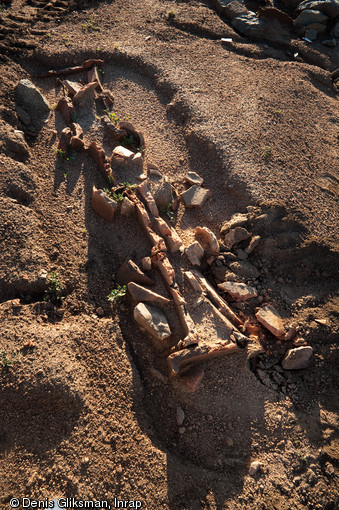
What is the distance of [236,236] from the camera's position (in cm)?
554

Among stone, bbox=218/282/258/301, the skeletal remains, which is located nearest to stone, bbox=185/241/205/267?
the skeletal remains

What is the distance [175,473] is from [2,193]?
4236mm

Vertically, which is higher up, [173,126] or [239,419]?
[173,126]

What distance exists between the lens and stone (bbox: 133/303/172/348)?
457cm

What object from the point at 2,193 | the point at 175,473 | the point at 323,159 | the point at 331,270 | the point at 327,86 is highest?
the point at 327,86

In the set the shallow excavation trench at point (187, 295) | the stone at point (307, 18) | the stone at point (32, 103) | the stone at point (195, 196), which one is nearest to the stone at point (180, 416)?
the shallow excavation trench at point (187, 295)

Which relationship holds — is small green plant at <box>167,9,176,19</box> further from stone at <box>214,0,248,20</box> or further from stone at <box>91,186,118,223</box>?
stone at <box>91,186,118,223</box>

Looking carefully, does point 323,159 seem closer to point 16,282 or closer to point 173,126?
point 173,126

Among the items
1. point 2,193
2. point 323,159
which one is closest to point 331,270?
point 323,159

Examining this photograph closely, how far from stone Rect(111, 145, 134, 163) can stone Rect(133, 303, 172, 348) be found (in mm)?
2584

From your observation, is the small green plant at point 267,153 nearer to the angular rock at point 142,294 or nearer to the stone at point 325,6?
the angular rock at point 142,294

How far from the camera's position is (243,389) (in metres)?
4.61

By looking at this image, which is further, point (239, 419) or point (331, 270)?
point (331, 270)

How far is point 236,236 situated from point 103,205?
6.67 ft
